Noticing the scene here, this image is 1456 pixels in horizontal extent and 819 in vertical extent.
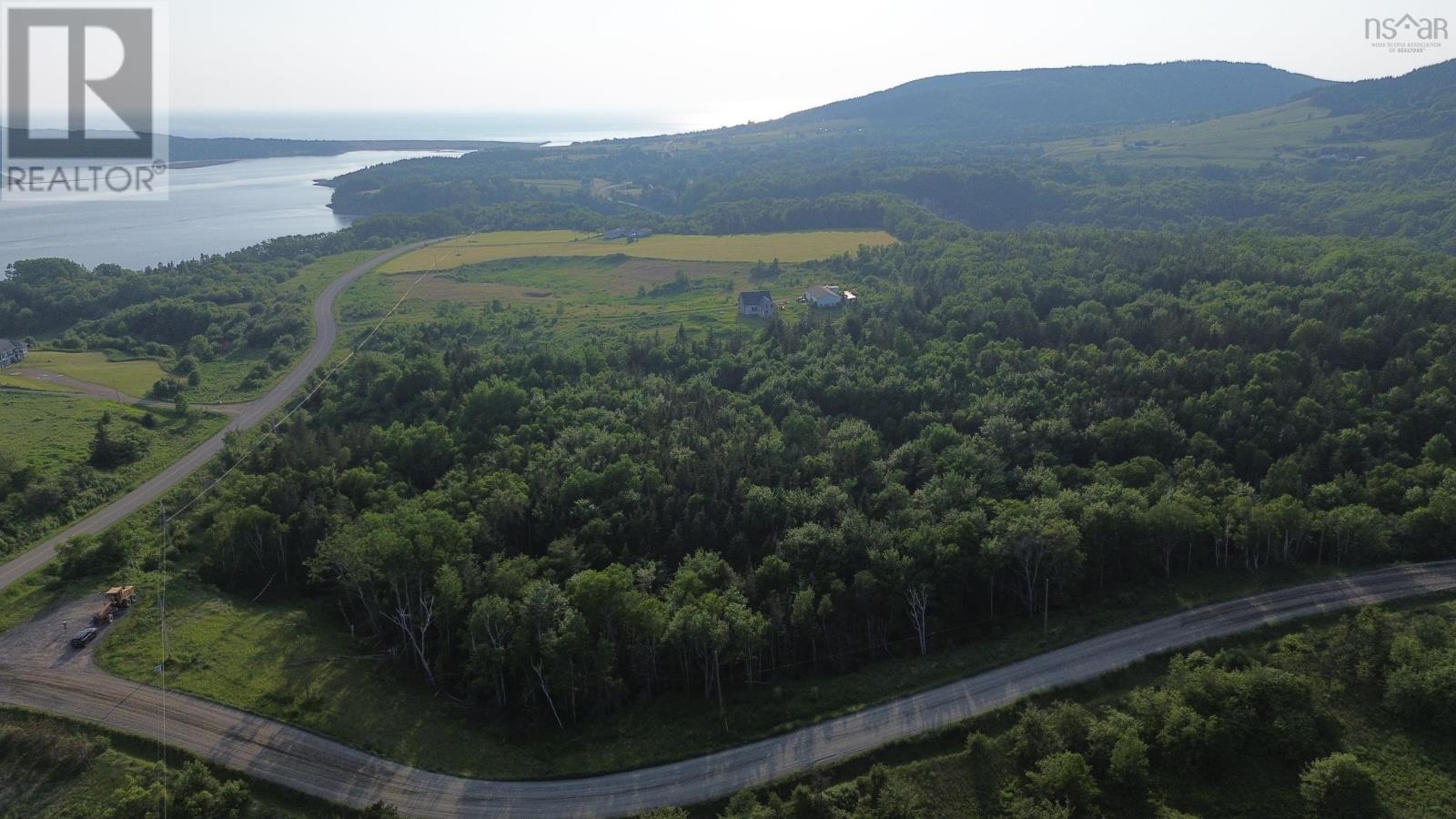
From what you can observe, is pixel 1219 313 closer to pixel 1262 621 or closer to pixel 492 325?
pixel 1262 621

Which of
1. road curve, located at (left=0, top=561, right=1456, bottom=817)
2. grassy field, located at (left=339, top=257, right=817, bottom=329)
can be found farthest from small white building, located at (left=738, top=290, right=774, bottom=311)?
road curve, located at (left=0, top=561, right=1456, bottom=817)

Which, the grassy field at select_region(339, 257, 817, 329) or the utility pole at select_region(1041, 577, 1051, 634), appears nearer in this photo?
the utility pole at select_region(1041, 577, 1051, 634)

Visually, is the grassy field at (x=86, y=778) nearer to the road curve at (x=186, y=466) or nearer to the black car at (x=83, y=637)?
the black car at (x=83, y=637)

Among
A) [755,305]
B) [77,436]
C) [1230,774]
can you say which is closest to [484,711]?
[1230,774]

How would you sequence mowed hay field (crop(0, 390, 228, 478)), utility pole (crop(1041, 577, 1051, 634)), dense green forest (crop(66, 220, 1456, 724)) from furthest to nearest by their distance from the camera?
mowed hay field (crop(0, 390, 228, 478))
utility pole (crop(1041, 577, 1051, 634))
dense green forest (crop(66, 220, 1456, 724))

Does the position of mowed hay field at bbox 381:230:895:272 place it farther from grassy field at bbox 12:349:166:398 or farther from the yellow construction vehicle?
the yellow construction vehicle

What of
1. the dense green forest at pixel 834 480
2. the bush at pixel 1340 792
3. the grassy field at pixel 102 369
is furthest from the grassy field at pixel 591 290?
the bush at pixel 1340 792
